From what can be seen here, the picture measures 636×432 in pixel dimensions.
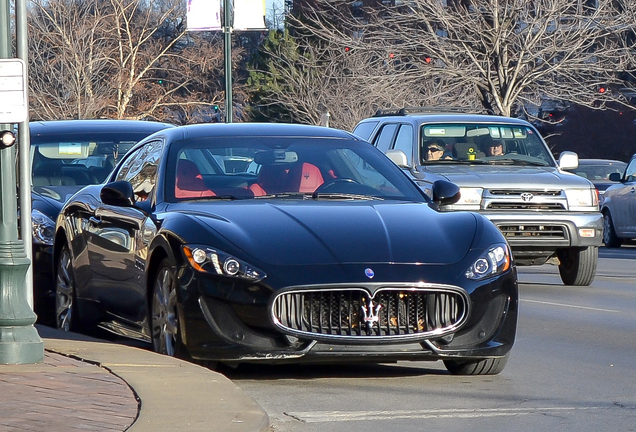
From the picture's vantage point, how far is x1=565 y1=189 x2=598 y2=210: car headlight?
13477 mm

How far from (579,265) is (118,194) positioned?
717 cm

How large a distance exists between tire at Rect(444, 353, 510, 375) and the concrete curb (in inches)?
61.3

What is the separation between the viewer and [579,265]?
1359 centimetres

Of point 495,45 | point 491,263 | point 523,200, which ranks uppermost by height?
point 495,45

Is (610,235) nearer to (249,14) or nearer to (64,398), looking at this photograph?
(249,14)

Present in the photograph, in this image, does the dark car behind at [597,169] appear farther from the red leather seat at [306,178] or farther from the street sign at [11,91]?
the street sign at [11,91]

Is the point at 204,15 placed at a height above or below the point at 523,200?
above

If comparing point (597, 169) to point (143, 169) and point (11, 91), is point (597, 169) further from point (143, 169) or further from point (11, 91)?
point (11, 91)

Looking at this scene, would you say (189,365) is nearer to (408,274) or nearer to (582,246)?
(408,274)

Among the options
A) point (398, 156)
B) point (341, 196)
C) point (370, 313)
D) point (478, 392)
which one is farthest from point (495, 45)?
point (370, 313)

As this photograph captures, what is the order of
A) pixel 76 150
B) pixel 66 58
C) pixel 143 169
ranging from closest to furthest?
pixel 143 169, pixel 76 150, pixel 66 58

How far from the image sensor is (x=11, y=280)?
280 inches

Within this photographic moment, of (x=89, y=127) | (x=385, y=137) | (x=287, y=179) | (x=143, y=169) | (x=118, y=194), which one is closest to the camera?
(x=118, y=194)

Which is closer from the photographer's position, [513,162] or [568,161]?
[568,161]
